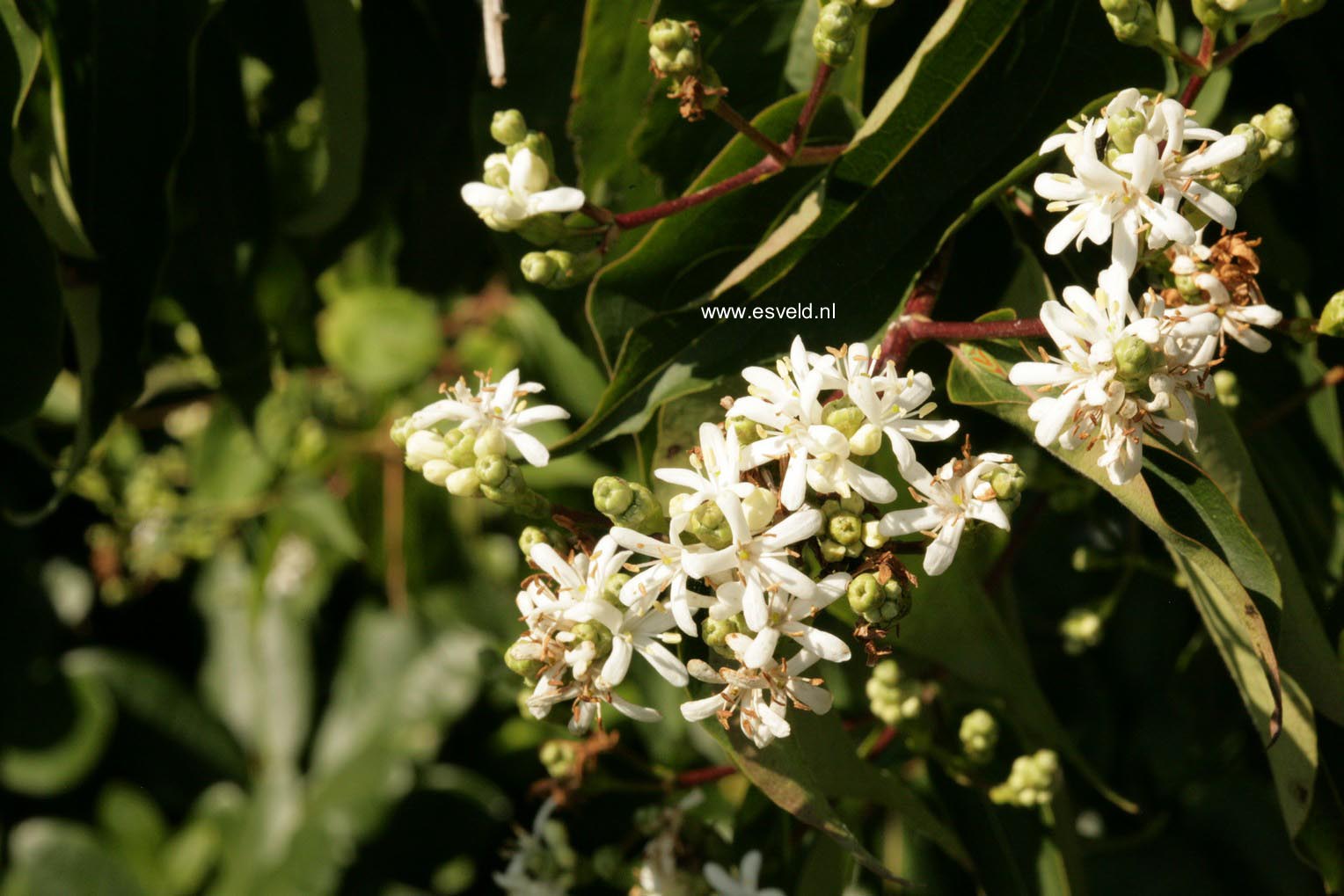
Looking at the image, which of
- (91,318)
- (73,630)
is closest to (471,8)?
(91,318)

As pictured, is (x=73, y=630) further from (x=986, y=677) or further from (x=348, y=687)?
(x=986, y=677)

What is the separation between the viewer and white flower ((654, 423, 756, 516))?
862mm

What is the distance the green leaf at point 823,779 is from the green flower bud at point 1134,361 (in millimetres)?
402

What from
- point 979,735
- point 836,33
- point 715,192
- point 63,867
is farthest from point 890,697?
point 63,867

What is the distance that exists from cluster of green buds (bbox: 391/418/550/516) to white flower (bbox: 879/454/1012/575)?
12.0 inches

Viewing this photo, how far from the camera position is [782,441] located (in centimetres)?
88

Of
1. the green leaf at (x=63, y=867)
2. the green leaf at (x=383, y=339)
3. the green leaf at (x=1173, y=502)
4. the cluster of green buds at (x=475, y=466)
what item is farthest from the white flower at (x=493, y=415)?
the green leaf at (x=63, y=867)

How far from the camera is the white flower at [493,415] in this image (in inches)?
38.9

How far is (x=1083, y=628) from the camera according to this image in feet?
4.77

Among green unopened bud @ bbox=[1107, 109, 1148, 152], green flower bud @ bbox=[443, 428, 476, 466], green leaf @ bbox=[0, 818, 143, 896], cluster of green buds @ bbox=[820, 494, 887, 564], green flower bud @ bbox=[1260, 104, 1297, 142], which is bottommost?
green leaf @ bbox=[0, 818, 143, 896]

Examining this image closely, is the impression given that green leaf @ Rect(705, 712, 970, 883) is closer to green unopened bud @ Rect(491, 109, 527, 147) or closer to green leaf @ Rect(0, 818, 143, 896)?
green unopened bud @ Rect(491, 109, 527, 147)

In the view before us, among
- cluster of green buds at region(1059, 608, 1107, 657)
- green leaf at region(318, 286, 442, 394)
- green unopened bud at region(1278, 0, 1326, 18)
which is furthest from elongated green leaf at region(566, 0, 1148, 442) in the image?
green leaf at region(318, 286, 442, 394)

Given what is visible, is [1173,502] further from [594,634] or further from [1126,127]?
[594,634]

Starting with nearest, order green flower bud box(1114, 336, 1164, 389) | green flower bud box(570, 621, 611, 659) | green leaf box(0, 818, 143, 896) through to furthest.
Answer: green flower bud box(1114, 336, 1164, 389), green flower bud box(570, 621, 611, 659), green leaf box(0, 818, 143, 896)
